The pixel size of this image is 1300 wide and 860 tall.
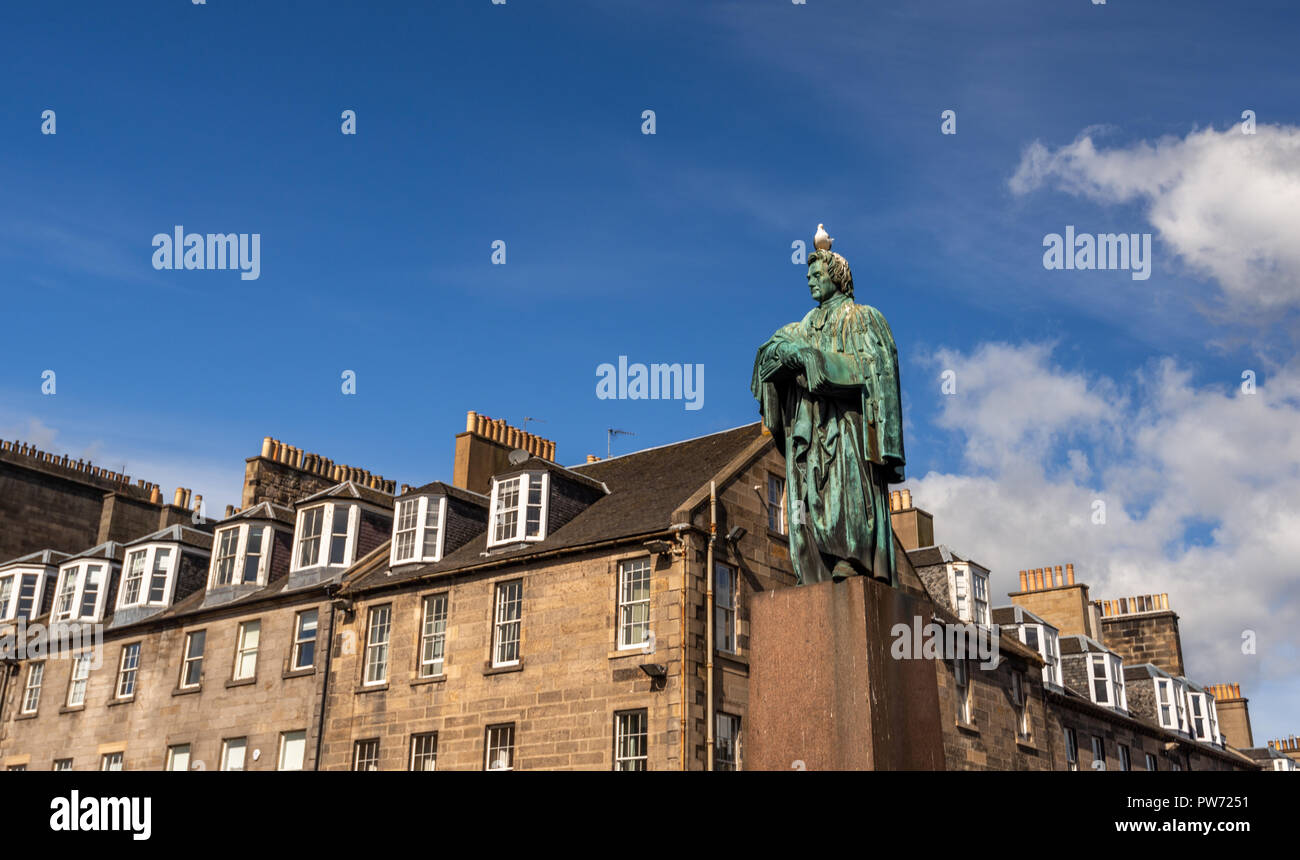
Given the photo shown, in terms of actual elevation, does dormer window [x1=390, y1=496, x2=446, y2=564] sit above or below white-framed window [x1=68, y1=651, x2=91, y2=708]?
above

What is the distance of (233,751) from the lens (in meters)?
28.7

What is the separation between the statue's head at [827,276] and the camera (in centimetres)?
1031

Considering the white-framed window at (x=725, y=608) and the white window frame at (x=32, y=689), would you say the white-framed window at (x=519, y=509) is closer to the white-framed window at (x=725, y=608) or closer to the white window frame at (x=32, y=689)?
the white-framed window at (x=725, y=608)

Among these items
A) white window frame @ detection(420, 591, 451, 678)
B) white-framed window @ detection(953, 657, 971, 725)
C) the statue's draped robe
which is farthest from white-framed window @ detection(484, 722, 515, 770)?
the statue's draped robe

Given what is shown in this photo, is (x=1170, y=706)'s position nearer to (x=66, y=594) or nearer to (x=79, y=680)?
A: (x=79, y=680)

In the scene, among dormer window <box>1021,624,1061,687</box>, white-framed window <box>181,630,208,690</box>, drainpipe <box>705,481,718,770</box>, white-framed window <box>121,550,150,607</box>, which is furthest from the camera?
dormer window <box>1021,624,1061,687</box>

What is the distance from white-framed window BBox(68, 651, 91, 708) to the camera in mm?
32781

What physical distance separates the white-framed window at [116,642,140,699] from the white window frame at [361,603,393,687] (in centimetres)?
832

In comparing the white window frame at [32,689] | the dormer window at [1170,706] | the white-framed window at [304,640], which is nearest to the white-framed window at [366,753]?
the white-framed window at [304,640]

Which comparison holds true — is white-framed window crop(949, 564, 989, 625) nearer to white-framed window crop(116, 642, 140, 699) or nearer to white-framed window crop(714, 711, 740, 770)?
white-framed window crop(714, 711, 740, 770)

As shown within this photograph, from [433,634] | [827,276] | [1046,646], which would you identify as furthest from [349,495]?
[827,276]

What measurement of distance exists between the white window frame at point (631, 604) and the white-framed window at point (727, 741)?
7.26 ft
